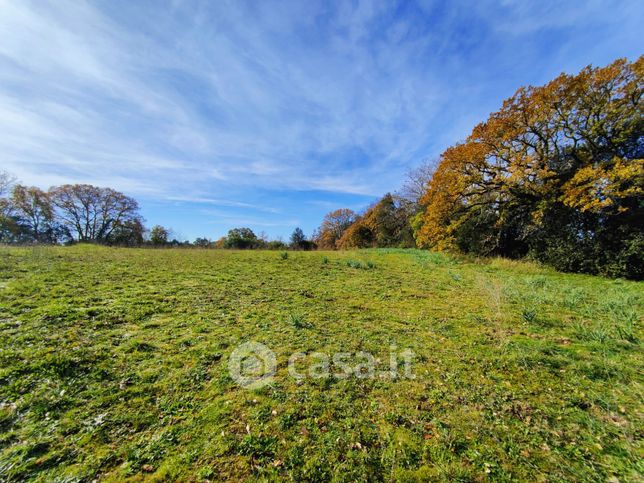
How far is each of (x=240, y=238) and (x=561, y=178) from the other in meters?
32.4

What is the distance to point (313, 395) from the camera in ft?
9.59

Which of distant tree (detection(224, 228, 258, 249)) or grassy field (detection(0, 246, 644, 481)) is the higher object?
distant tree (detection(224, 228, 258, 249))

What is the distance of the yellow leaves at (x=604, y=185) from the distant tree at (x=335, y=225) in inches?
1464

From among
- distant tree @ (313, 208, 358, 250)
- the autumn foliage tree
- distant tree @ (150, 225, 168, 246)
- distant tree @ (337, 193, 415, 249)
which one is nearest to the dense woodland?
the autumn foliage tree

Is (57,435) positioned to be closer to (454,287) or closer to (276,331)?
(276,331)

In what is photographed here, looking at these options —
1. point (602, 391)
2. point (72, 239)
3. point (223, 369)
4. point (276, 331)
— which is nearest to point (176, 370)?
point (223, 369)

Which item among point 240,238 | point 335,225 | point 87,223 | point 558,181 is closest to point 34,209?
point 87,223

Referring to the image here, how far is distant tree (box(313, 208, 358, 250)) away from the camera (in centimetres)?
4847

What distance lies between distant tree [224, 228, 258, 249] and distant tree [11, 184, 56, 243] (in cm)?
1995

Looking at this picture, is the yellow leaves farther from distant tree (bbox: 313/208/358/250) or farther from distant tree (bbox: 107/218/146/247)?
distant tree (bbox: 107/218/146/247)

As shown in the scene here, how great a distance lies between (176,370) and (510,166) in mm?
16395

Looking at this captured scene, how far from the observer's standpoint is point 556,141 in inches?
484

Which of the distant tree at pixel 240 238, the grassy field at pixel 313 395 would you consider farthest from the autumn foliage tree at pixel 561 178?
the distant tree at pixel 240 238

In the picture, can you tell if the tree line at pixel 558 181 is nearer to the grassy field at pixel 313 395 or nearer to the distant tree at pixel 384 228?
the grassy field at pixel 313 395
